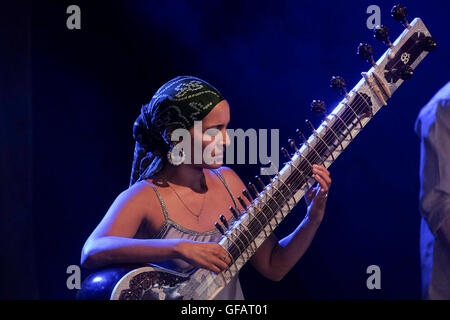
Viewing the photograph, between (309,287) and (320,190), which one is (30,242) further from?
(320,190)

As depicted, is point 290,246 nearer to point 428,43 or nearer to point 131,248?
point 131,248

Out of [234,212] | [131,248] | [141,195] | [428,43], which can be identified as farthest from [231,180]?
[428,43]

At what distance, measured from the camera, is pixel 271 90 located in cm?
261

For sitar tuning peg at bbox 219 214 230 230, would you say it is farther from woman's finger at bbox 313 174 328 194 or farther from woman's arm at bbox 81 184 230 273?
woman's finger at bbox 313 174 328 194

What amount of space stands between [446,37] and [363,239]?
0.98 meters

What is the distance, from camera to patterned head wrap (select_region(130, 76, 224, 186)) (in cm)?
190

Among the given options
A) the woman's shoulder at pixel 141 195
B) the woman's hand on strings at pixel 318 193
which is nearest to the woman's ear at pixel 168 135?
the woman's shoulder at pixel 141 195

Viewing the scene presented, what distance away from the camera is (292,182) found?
74.4 inches

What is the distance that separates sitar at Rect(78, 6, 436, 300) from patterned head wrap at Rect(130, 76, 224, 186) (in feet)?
1.05

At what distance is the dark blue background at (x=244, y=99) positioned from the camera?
2.56m

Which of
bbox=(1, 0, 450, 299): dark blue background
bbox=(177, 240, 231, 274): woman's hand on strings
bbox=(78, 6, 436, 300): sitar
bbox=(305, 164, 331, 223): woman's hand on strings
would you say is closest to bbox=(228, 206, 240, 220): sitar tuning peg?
bbox=(78, 6, 436, 300): sitar

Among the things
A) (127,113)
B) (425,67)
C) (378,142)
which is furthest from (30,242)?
(425,67)

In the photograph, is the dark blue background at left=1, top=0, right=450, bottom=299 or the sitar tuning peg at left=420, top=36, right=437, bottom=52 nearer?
the sitar tuning peg at left=420, top=36, right=437, bottom=52

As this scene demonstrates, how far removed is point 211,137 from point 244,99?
0.75 meters
